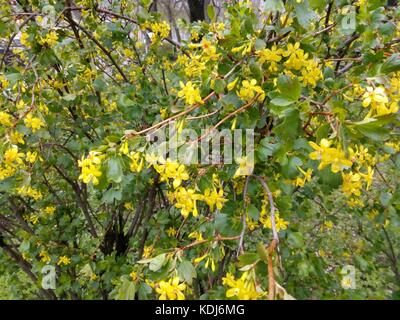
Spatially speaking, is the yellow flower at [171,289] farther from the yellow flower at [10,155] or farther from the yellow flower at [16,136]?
the yellow flower at [16,136]

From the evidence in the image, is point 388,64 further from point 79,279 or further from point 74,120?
point 79,279

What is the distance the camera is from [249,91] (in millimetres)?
1166

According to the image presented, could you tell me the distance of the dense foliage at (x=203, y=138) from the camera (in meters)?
0.99

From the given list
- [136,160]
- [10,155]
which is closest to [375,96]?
[136,160]

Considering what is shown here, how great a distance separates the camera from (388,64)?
3.28 ft

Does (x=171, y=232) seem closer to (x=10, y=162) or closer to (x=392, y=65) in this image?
(x=10, y=162)

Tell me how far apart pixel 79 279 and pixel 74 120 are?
1124 mm

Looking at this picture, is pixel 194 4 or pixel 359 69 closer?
pixel 359 69

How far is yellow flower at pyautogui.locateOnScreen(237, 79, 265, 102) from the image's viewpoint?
1137mm

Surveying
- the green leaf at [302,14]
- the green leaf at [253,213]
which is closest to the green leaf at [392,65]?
the green leaf at [302,14]

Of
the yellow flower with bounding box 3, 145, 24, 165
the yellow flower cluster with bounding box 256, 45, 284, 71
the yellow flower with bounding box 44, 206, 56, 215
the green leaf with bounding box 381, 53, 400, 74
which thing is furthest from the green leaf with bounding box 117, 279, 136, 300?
the yellow flower with bounding box 44, 206, 56, 215

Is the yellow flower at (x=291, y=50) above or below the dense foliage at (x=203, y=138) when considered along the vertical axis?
above
